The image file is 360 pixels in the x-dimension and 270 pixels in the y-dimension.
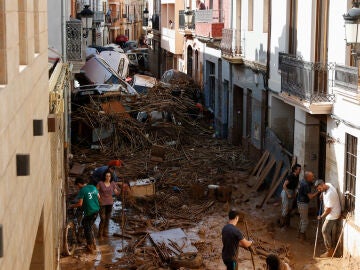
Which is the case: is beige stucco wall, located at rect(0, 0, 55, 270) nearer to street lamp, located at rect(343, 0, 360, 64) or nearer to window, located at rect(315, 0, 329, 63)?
street lamp, located at rect(343, 0, 360, 64)

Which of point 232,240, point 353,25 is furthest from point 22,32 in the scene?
point 353,25

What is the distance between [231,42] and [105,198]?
39.9 ft

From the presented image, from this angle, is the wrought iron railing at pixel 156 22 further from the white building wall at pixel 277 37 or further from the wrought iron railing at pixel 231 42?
the white building wall at pixel 277 37

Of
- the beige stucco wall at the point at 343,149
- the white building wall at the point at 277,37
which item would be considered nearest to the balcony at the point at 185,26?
the white building wall at the point at 277,37

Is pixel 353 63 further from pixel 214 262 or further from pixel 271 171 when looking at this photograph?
pixel 271 171

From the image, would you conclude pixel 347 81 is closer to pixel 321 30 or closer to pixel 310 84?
pixel 310 84

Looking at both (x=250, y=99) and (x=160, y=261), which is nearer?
(x=160, y=261)

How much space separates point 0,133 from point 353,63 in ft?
35.8

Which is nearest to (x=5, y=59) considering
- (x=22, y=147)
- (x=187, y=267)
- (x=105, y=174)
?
(x=22, y=147)

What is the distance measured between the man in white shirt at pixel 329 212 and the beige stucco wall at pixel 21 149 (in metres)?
6.72

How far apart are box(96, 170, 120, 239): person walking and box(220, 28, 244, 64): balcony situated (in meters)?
10.8

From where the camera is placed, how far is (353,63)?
14648mm

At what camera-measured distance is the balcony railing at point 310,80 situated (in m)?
→ 15.6

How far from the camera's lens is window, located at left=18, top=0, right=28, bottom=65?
7012mm
